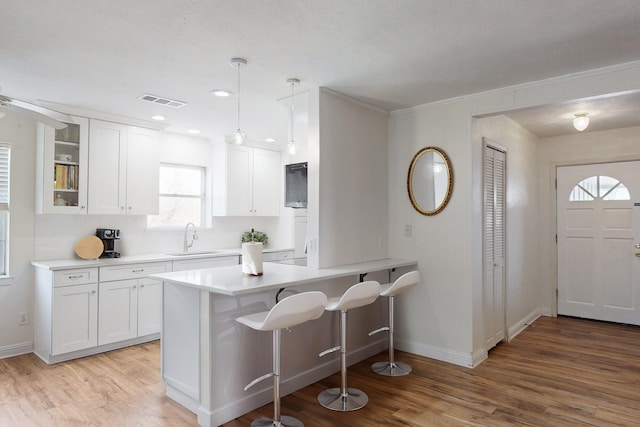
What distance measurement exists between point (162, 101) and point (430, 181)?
2.70 m

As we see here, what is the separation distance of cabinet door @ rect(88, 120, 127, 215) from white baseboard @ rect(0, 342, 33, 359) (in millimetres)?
1462

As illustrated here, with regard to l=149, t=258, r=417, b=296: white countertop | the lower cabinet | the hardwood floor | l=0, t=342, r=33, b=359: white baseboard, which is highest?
l=149, t=258, r=417, b=296: white countertop

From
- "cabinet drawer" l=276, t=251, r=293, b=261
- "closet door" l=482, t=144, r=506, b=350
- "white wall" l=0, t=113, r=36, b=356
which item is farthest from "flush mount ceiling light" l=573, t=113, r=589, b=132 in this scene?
"white wall" l=0, t=113, r=36, b=356

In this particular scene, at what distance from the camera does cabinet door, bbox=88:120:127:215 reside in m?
4.28

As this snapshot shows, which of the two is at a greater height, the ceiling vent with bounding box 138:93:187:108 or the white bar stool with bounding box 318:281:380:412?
the ceiling vent with bounding box 138:93:187:108

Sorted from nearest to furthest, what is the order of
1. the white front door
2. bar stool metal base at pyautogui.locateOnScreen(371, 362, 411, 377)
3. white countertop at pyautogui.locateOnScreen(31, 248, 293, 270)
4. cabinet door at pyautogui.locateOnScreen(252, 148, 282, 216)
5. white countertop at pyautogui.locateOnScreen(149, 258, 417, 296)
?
white countertop at pyautogui.locateOnScreen(149, 258, 417, 296), bar stool metal base at pyautogui.locateOnScreen(371, 362, 411, 377), white countertop at pyautogui.locateOnScreen(31, 248, 293, 270), the white front door, cabinet door at pyautogui.locateOnScreen(252, 148, 282, 216)

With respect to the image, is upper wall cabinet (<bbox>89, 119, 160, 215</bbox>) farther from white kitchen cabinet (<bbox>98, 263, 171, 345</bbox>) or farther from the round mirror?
the round mirror

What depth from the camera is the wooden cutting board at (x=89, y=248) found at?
4.31 m

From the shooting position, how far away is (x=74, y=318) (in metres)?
3.88

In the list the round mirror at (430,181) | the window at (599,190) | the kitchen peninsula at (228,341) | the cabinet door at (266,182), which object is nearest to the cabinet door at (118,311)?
the kitchen peninsula at (228,341)

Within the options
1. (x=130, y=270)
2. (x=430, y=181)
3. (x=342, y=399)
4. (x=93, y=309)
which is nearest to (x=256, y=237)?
(x=130, y=270)

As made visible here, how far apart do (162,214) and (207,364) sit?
308 centimetres

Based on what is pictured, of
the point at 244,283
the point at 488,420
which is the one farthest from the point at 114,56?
the point at 488,420

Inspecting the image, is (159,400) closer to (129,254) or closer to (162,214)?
(129,254)
